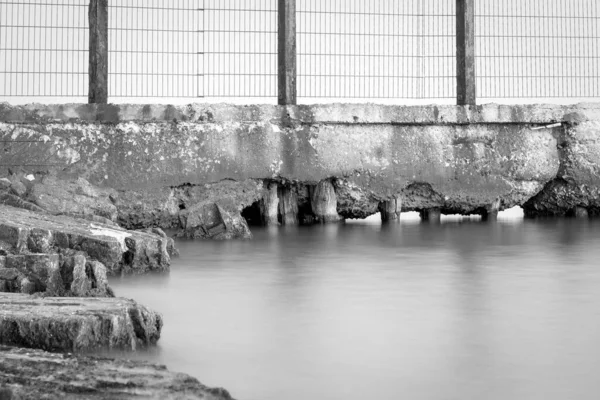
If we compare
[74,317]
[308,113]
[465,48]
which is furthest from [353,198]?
[74,317]

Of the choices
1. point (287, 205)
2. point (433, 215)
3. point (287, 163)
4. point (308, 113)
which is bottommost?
point (433, 215)

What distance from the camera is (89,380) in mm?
1826

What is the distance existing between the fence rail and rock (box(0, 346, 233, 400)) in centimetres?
631

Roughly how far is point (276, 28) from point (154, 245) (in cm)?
436

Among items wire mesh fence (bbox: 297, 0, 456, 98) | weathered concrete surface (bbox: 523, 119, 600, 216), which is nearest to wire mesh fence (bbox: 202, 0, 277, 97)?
wire mesh fence (bbox: 297, 0, 456, 98)

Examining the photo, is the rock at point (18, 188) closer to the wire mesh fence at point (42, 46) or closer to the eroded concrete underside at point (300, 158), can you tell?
the eroded concrete underside at point (300, 158)

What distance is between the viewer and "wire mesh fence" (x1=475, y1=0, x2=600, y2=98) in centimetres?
934

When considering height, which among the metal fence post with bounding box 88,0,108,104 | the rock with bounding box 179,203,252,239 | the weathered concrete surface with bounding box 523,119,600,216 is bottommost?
the rock with bounding box 179,203,252,239

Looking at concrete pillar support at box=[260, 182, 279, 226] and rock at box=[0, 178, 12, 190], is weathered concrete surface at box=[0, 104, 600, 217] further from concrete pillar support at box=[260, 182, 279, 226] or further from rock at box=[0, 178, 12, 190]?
rock at box=[0, 178, 12, 190]

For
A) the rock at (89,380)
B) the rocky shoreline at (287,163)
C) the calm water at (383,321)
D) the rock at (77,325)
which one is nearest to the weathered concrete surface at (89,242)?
the calm water at (383,321)

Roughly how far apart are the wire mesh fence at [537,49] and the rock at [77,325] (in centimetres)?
732

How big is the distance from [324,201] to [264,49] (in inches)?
65.8

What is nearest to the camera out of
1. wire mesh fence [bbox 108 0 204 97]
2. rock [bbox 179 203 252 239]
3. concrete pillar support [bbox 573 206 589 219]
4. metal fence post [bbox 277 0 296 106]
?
rock [bbox 179 203 252 239]

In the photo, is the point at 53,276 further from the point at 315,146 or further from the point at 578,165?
the point at 578,165
